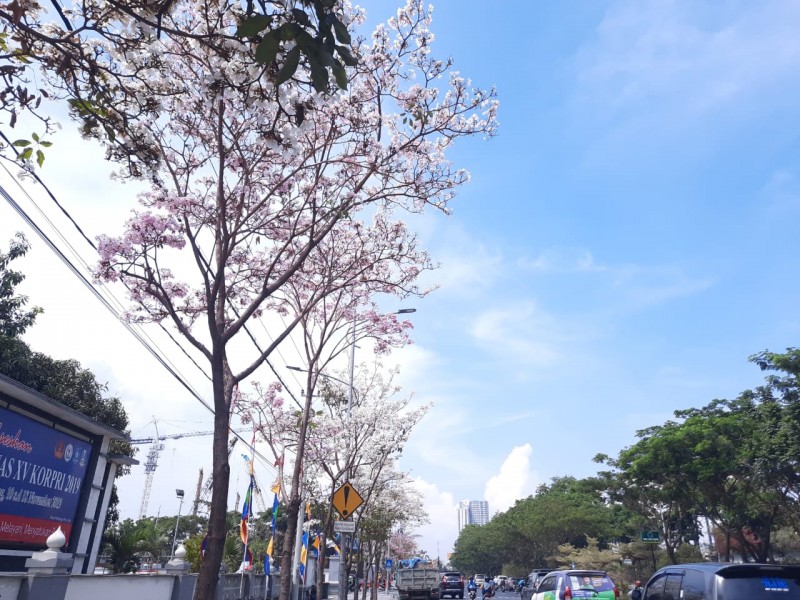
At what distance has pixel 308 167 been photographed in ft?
30.6

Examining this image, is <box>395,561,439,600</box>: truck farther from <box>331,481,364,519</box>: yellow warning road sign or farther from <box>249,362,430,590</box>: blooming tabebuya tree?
<box>331,481,364,519</box>: yellow warning road sign

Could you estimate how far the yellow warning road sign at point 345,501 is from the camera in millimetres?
14016

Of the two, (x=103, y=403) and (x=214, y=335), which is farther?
(x=103, y=403)

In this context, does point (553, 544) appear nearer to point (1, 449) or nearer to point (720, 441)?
point (720, 441)

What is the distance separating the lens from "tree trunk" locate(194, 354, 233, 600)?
680 centimetres

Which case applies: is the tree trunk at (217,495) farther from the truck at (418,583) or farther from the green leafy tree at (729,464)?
the truck at (418,583)

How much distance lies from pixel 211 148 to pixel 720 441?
26.2 meters

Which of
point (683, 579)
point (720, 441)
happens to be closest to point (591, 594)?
point (683, 579)

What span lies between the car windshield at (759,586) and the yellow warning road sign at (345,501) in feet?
29.1

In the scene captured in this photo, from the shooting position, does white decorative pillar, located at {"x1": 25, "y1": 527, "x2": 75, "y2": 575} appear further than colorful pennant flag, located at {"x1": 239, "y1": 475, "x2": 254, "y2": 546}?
No

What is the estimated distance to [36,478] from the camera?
13828 millimetres

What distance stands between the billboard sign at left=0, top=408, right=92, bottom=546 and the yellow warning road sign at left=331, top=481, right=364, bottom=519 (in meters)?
6.73

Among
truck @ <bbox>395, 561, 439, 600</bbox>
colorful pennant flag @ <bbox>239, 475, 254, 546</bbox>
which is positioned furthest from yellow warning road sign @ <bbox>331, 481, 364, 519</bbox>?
truck @ <bbox>395, 561, 439, 600</bbox>

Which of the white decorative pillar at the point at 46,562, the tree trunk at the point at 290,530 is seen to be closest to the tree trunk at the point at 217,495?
the white decorative pillar at the point at 46,562
